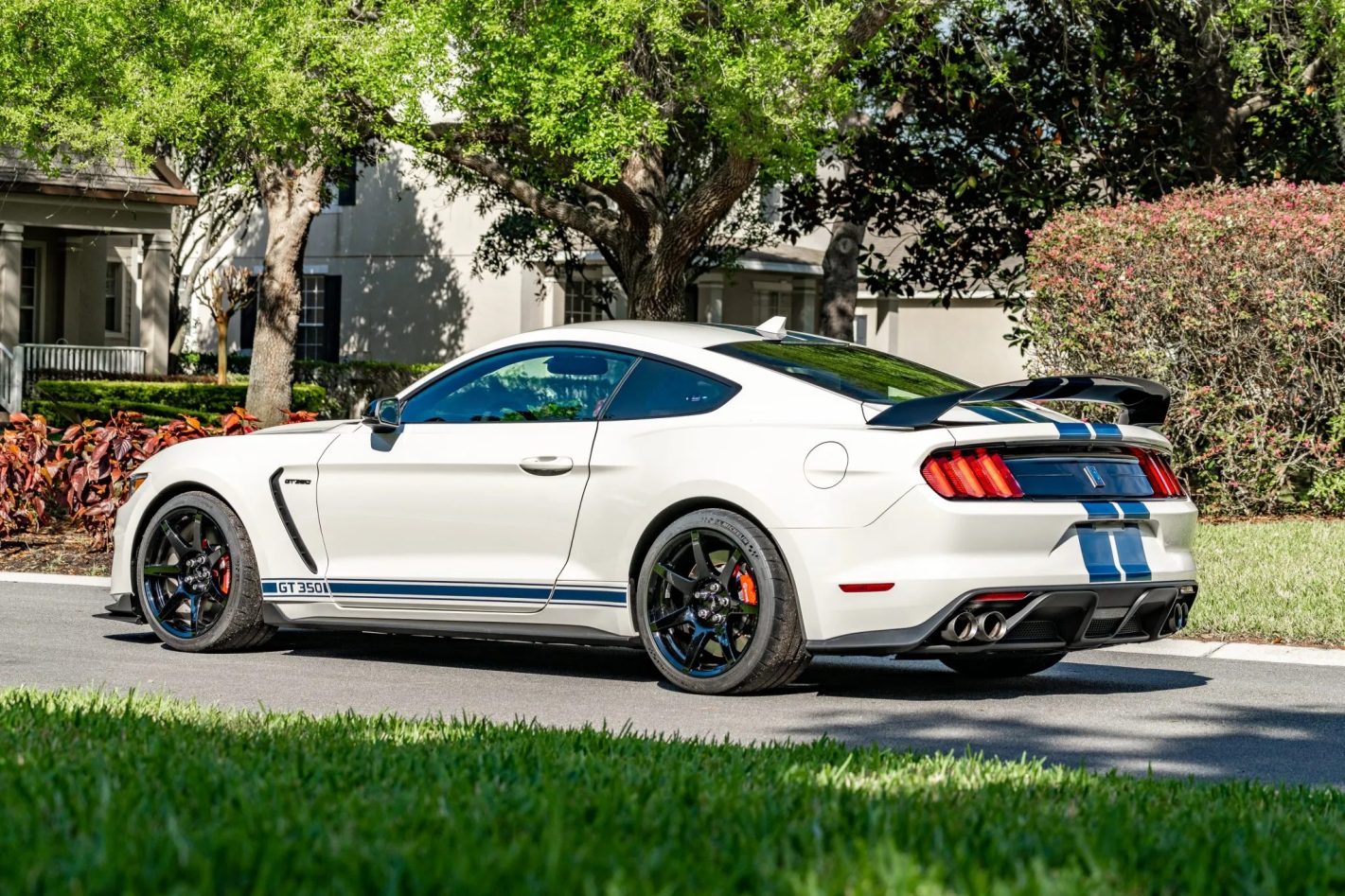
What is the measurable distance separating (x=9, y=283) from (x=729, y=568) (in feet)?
80.2

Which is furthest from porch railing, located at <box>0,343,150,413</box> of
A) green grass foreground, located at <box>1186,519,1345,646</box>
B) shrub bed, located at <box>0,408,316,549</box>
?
green grass foreground, located at <box>1186,519,1345,646</box>

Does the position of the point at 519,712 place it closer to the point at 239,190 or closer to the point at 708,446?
the point at 708,446

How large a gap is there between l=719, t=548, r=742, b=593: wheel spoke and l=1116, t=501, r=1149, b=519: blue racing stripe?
1.62 meters

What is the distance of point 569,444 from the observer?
7.74 m

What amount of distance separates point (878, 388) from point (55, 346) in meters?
24.1

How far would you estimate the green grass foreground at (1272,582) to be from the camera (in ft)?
31.3

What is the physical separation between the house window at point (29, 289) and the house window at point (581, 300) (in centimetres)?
986

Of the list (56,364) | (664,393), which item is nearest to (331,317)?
(56,364)

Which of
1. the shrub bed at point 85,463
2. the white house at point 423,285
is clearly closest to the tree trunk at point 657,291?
the shrub bed at point 85,463

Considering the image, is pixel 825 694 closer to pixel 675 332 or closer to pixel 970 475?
pixel 970 475

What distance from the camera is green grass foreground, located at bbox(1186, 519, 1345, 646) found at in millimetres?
9555

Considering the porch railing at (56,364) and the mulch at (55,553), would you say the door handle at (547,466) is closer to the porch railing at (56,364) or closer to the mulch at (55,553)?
the mulch at (55,553)

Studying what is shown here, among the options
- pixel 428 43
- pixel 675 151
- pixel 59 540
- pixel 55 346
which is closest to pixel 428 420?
pixel 59 540

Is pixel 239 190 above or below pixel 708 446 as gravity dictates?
above
